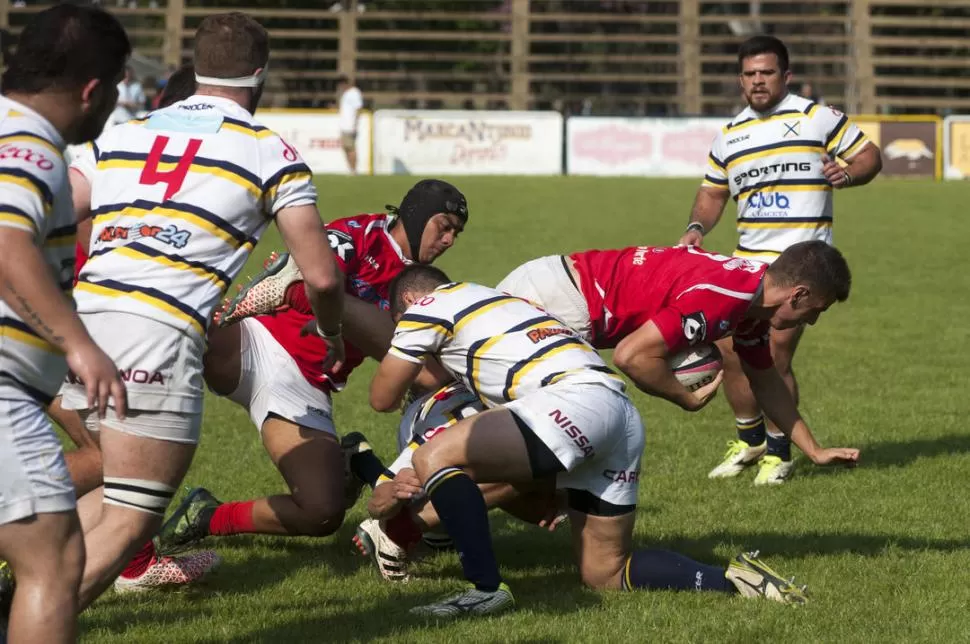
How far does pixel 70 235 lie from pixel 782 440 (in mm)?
4749

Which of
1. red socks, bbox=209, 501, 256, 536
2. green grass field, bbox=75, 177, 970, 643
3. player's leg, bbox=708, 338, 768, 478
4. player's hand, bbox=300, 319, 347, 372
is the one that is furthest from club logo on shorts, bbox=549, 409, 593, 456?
player's leg, bbox=708, 338, 768, 478

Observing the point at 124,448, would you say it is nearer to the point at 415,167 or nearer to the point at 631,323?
the point at 631,323

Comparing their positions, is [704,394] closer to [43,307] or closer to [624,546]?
[624,546]

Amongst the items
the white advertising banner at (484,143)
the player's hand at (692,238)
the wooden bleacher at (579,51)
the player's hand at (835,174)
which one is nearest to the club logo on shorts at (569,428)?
the player's hand at (692,238)

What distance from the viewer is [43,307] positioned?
3.21m

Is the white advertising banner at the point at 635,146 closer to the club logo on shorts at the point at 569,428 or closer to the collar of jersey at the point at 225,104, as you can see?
the club logo on shorts at the point at 569,428

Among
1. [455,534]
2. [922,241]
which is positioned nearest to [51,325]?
[455,534]

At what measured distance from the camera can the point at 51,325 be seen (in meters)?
3.22

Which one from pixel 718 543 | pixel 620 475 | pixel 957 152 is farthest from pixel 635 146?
Answer: pixel 620 475

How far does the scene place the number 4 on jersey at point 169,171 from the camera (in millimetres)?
4070

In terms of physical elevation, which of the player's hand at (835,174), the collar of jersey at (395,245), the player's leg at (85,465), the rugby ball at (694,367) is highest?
the player's hand at (835,174)

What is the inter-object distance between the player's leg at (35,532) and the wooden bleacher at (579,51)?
1435 inches

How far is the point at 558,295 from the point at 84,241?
191 centimetres

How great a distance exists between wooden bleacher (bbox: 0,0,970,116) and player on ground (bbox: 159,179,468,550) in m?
33.8
